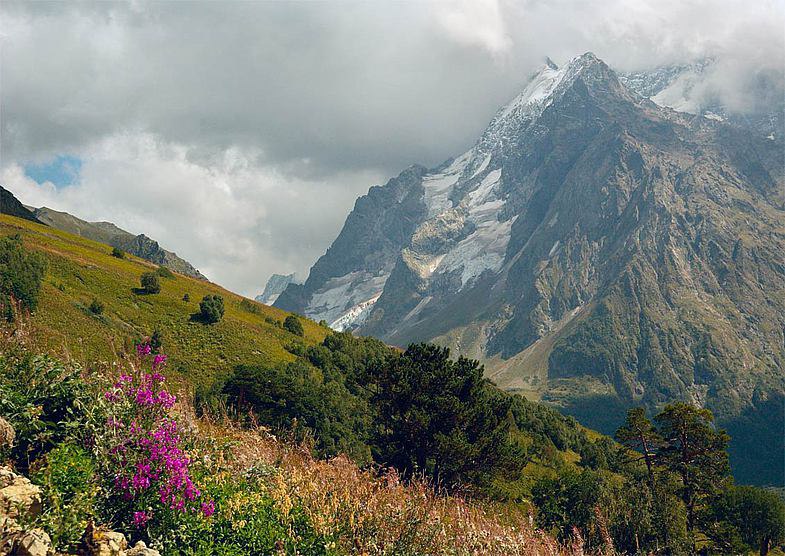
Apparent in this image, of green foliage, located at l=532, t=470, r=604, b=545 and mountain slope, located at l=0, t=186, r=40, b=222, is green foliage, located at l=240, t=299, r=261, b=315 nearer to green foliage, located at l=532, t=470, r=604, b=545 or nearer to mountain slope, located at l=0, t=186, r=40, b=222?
mountain slope, located at l=0, t=186, r=40, b=222

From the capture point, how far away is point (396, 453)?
31.5m

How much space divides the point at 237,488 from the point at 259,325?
2754 inches

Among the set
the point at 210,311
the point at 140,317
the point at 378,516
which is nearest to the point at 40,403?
the point at 378,516

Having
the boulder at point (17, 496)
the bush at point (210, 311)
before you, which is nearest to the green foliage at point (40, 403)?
the boulder at point (17, 496)

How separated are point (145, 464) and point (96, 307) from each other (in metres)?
51.4

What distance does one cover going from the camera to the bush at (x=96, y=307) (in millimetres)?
53625

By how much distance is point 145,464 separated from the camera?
29.2ft

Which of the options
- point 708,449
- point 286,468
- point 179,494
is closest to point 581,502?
point 708,449

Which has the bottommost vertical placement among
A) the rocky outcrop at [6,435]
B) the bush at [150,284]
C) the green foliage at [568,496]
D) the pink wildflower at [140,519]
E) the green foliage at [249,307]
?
the pink wildflower at [140,519]

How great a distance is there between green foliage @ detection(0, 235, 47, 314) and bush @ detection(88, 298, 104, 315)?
499 cm

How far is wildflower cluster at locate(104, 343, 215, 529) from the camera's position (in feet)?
28.5

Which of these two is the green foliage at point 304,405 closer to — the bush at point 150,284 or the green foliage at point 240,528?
the bush at point 150,284

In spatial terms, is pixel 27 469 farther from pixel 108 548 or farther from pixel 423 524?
pixel 423 524

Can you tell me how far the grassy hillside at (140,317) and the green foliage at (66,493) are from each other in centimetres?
3648
